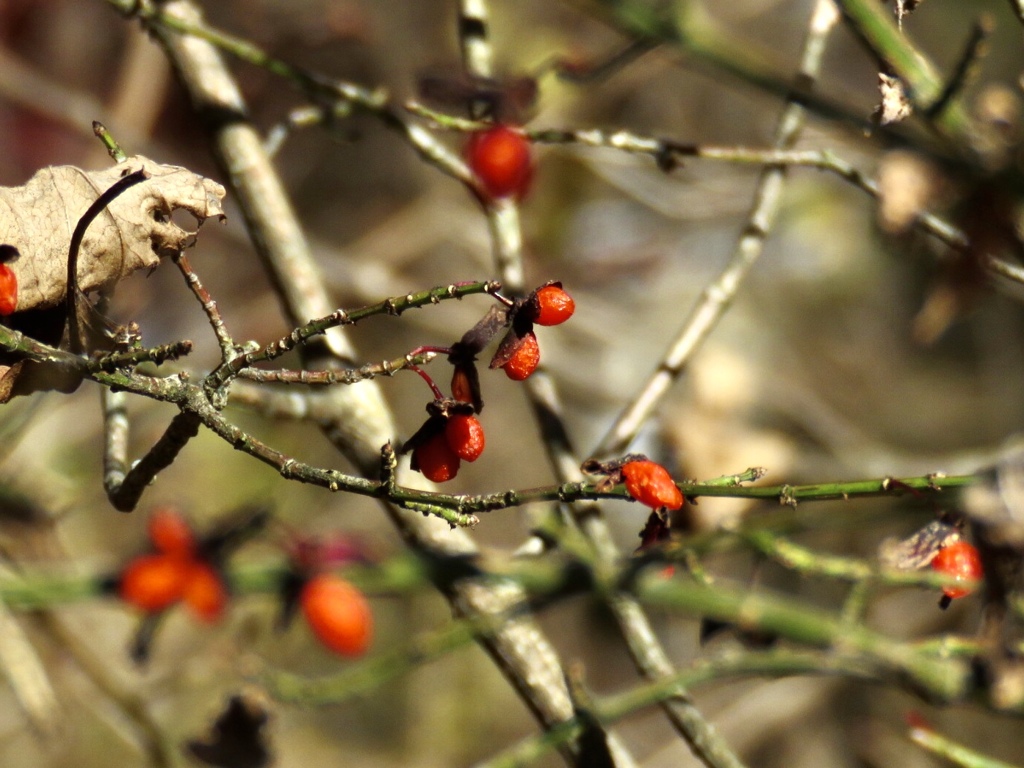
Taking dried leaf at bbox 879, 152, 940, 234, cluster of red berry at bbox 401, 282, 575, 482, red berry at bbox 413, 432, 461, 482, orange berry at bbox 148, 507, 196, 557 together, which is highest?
dried leaf at bbox 879, 152, 940, 234

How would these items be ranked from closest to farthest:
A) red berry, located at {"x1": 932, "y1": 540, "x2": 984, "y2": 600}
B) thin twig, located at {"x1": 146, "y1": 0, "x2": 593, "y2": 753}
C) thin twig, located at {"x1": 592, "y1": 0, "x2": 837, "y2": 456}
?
red berry, located at {"x1": 932, "y1": 540, "x2": 984, "y2": 600}, thin twig, located at {"x1": 146, "y1": 0, "x2": 593, "y2": 753}, thin twig, located at {"x1": 592, "y1": 0, "x2": 837, "y2": 456}

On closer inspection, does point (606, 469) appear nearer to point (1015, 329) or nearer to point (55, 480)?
point (55, 480)

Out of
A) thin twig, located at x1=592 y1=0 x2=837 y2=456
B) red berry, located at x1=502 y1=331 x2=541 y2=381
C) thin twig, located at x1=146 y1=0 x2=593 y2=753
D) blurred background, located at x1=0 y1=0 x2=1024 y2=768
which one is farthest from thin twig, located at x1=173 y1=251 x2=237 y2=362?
blurred background, located at x1=0 y1=0 x2=1024 y2=768

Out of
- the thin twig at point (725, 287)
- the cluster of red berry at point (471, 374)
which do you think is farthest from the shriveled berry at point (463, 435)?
the thin twig at point (725, 287)

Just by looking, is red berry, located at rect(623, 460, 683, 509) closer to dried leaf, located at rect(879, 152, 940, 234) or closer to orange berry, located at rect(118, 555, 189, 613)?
dried leaf, located at rect(879, 152, 940, 234)

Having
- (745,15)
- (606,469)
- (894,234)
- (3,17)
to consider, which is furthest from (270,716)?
(745,15)

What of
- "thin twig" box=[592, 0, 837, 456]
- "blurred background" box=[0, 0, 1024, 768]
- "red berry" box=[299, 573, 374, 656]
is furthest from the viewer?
"blurred background" box=[0, 0, 1024, 768]

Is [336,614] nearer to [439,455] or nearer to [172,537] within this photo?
[172,537]
